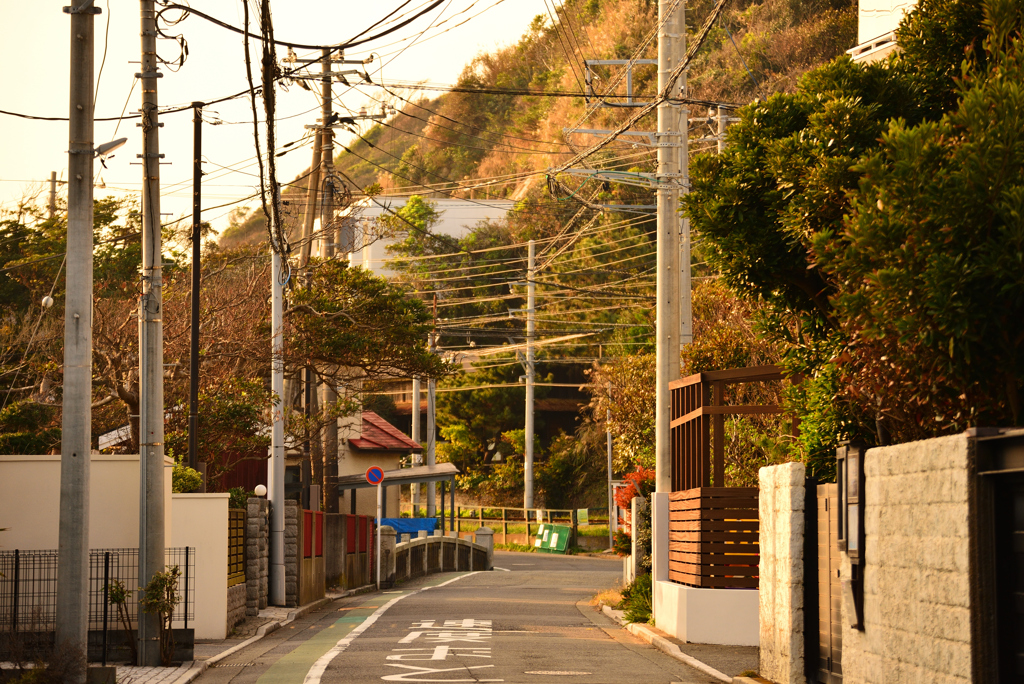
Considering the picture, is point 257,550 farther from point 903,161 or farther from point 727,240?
point 903,161

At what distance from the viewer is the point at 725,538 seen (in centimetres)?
1606

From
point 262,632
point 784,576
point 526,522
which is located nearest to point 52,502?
point 262,632

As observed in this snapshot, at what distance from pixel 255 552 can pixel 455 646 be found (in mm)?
6234

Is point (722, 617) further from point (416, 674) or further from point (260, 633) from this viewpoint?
point (260, 633)

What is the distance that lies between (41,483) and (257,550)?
5.99 m

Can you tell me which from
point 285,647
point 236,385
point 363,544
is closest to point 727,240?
point 285,647

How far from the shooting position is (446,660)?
1429 centimetres

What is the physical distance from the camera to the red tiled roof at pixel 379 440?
41.6m

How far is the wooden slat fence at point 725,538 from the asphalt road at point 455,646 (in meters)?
1.38

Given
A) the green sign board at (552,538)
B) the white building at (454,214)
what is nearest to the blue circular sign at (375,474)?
the green sign board at (552,538)

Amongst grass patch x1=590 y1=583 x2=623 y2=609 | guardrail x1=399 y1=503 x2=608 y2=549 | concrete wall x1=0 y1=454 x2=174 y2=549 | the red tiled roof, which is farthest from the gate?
guardrail x1=399 y1=503 x2=608 y2=549

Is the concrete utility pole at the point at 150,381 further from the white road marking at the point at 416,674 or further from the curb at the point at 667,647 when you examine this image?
the curb at the point at 667,647

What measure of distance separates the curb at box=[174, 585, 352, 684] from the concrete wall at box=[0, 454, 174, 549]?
1.99m

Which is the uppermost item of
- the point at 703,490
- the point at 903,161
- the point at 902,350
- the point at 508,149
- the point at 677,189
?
the point at 508,149
